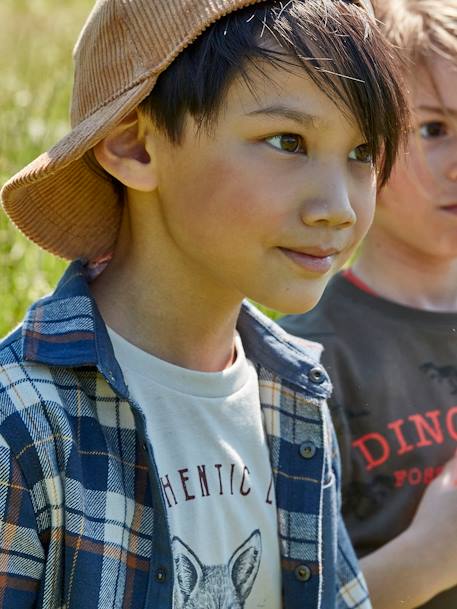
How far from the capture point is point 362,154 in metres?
2.31

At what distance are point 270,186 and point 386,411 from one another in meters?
1.05

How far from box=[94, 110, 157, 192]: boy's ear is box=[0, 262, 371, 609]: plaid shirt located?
0.78 ft

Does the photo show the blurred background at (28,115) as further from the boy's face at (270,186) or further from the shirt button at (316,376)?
the boy's face at (270,186)

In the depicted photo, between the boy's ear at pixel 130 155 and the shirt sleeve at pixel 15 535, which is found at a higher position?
the boy's ear at pixel 130 155

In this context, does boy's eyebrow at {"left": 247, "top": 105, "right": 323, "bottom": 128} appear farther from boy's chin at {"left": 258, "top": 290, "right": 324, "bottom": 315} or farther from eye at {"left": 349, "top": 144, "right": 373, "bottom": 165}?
boy's chin at {"left": 258, "top": 290, "right": 324, "bottom": 315}

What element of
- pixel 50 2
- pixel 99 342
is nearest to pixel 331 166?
pixel 99 342

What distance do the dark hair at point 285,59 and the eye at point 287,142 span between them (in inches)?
4.3

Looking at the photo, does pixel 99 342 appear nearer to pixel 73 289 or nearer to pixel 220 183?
pixel 73 289

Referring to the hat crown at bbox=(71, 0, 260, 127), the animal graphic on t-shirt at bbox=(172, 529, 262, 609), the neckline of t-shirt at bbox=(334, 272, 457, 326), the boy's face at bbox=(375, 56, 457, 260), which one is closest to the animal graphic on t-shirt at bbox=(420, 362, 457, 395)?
the neckline of t-shirt at bbox=(334, 272, 457, 326)

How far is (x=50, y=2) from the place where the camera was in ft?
30.2

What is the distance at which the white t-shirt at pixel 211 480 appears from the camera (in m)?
2.28

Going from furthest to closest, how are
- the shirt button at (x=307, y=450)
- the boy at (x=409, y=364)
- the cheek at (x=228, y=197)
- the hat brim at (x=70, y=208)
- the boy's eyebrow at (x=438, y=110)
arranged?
the boy's eyebrow at (x=438, y=110) < the boy at (x=409, y=364) < the shirt button at (x=307, y=450) < the hat brim at (x=70, y=208) < the cheek at (x=228, y=197)

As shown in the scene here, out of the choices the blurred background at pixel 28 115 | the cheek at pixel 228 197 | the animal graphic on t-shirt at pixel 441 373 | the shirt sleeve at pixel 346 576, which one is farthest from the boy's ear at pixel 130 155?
the blurred background at pixel 28 115

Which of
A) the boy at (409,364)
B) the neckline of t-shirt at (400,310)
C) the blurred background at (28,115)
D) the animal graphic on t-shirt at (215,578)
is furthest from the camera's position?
the blurred background at (28,115)
